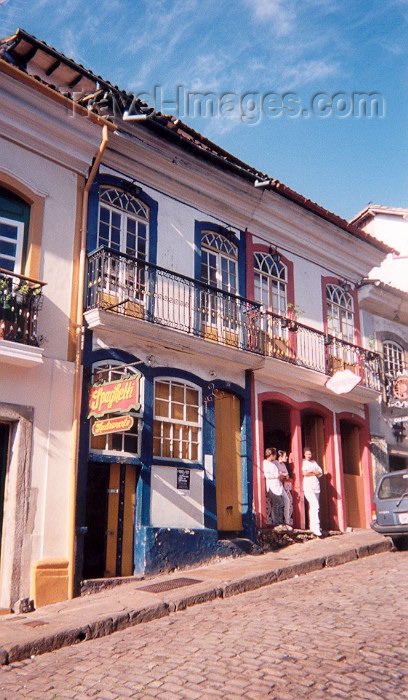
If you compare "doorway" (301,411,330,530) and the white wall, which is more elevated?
the white wall

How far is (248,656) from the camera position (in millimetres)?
5723

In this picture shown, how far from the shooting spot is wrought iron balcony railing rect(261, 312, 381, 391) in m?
13.3

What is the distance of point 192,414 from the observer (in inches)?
445

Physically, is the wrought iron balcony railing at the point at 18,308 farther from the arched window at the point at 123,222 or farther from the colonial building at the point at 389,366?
the colonial building at the point at 389,366

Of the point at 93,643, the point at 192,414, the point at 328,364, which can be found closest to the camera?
the point at 93,643

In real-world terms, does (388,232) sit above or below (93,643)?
above

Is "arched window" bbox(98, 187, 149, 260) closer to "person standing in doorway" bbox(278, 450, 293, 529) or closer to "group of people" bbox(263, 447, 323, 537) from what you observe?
"group of people" bbox(263, 447, 323, 537)

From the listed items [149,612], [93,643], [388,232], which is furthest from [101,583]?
[388,232]

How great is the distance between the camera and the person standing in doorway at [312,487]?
41.2 ft

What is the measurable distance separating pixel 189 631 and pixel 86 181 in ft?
22.7

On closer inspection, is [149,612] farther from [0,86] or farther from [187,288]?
[0,86]

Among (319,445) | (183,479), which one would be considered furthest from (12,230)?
(319,445)

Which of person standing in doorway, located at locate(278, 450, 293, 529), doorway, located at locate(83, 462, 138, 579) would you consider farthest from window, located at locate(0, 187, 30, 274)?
person standing in doorway, located at locate(278, 450, 293, 529)

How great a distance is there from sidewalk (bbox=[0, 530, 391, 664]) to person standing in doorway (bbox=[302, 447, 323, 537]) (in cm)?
58
